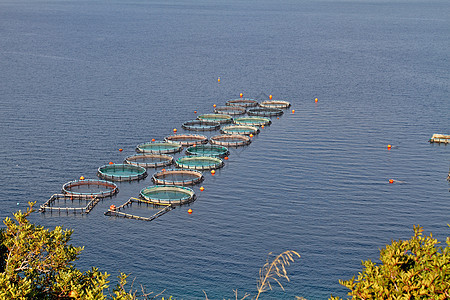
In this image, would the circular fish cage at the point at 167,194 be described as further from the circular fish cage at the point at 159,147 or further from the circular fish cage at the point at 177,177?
the circular fish cage at the point at 159,147

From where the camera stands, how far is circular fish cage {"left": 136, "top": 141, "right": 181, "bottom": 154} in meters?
173

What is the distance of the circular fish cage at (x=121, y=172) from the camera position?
154375 mm

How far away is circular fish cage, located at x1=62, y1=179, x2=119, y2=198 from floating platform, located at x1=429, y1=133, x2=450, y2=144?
93161mm

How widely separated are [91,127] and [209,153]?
140 ft

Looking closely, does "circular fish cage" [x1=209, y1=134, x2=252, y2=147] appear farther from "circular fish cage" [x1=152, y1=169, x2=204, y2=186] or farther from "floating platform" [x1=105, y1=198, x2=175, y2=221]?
"floating platform" [x1=105, y1=198, x2=175, y2=221]

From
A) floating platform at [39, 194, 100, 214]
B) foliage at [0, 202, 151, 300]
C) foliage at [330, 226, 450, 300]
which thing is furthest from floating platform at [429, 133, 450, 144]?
foliage at [330, 226, 450, 300]

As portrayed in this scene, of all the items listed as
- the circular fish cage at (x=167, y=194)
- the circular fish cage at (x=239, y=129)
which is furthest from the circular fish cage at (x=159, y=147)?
the circular fish cage at (x=167, y=194)

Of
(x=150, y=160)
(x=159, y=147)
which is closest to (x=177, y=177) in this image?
(x=150, y=160)

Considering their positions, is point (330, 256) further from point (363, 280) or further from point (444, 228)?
point (363, 280)

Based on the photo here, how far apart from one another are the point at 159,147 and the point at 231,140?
76.3 ft

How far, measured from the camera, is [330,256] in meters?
115

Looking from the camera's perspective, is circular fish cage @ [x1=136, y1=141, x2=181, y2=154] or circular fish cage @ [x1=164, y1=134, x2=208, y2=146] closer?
circular fish cage @ [x1=136, y1=141, x2=181, y2=154]

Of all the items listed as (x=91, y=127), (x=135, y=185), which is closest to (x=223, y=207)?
(x=135, y=185)

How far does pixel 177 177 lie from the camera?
516 feet
